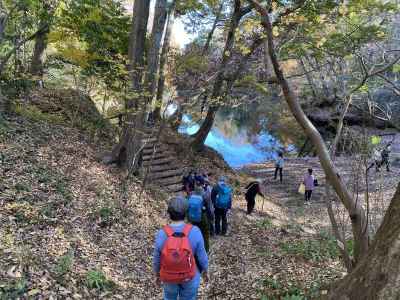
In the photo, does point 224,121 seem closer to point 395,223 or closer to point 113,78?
point 113,78

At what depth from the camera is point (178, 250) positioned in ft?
12.9

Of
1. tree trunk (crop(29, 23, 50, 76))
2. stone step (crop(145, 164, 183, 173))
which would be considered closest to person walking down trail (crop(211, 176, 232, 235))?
stone step (crop(145, 164, 183, 173))

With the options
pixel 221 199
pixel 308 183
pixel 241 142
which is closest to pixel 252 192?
pixel 221 199

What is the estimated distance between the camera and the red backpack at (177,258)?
13.0ft

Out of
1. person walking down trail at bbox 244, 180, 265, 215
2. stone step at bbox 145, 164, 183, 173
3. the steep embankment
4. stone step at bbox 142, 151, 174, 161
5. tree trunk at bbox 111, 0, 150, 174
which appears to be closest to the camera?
the steep embankment

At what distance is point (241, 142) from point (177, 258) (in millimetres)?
36620

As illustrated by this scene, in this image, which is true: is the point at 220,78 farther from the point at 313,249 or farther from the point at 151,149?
the point at 313,249

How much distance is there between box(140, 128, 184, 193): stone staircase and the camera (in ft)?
45.0

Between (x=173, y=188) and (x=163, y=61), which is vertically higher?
(x=163, y=61)

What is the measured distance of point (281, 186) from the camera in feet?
66.5

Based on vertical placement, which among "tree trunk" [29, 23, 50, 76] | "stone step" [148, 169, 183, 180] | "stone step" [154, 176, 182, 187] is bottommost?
"stone step" [154, 176, 182, 187]

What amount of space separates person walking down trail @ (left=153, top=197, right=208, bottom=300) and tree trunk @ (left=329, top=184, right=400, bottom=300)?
1.49 metres

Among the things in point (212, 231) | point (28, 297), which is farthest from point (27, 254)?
point (212, 231)

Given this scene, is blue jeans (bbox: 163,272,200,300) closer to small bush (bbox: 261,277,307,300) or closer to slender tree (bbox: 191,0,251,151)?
small bush (bbox: 261,277,307,300)
